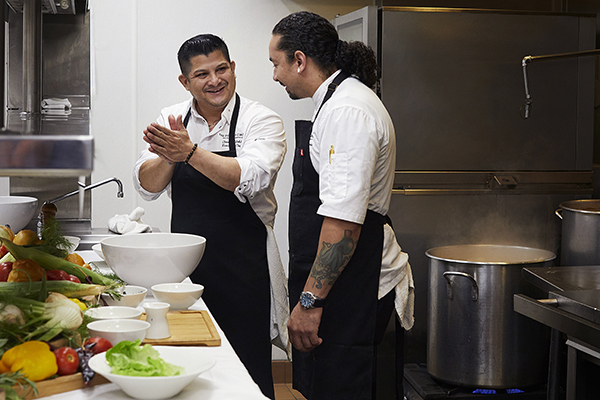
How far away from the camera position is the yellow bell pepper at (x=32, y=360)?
889mm

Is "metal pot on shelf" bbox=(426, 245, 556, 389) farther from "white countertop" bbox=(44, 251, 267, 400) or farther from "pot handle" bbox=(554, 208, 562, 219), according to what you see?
"white countertop" bbox=(44, 251, 267, 400)

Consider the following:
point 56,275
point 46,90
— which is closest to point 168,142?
point 56,275

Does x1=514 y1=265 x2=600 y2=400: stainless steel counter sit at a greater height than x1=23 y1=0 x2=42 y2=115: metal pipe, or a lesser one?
lesser

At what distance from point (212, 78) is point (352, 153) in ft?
2.28

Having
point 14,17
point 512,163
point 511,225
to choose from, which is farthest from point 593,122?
point 14,17

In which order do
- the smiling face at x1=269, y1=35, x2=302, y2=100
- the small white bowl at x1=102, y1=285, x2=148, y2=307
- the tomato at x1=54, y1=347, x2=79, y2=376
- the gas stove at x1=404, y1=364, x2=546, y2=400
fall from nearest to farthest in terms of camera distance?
the tomato at x1=54, y1=347, x2=79, y2=376, the small white bowl at x1=102, y1=285, x2=148, y2=307, the smiling face at x1=269, y1=35, x2=302, y2=100, the gas stove at x1=404, y1=364, x2=546, y2=400

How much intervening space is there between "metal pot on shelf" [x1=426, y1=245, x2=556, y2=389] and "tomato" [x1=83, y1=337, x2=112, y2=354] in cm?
191

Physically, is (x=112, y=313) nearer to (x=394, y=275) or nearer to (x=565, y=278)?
(x=394, y=275)

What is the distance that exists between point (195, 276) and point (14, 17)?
→ 150 centimetres

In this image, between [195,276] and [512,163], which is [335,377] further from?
[512,163]

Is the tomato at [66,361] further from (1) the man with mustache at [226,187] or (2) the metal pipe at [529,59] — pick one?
(2) the metal pipe at [529,59]

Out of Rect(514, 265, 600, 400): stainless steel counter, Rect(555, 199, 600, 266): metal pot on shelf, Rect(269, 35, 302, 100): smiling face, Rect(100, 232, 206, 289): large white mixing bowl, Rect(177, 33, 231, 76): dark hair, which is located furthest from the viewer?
Rect(555, 199, 600, 266): metal pot on shelf

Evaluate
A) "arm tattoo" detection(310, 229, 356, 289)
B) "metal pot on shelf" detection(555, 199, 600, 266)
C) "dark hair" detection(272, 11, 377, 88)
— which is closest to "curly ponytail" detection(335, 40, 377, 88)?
"dark hair" detection(272, 11, 377, 88)

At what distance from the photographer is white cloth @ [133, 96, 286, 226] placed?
212 cm
